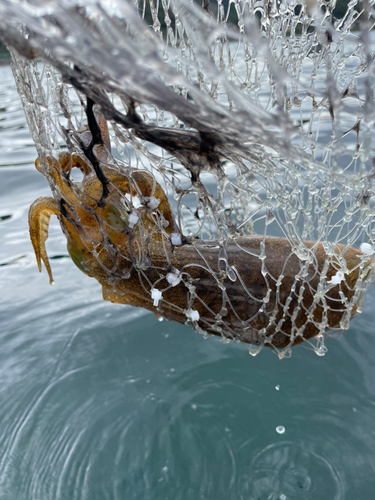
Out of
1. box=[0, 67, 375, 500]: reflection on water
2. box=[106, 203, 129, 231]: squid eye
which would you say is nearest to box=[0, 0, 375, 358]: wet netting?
box=[106, 203, 129, 231]: squid eye

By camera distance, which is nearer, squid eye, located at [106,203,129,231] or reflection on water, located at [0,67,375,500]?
squid eye, located at [106,203,129,231]

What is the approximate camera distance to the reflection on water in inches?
88.8

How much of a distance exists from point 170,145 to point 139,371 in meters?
1.96

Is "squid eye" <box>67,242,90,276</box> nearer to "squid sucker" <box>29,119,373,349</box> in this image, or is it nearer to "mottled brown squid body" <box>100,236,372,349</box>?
"squid sucker" <box>29,119,373,349</box>

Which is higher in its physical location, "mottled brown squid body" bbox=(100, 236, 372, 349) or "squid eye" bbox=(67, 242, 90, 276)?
"squid eye" bbox=(67, 242, 90, 276)

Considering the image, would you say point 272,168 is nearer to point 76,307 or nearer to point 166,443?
point 166,443

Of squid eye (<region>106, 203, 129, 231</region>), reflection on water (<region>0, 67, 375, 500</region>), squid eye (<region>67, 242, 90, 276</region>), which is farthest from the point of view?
reflection on water (<region>0, 67, 375, 500</region>)

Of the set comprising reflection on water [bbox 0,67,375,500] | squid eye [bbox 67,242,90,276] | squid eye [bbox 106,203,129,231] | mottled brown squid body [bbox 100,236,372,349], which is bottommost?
reflection on water [bbox 0,67,375,500]

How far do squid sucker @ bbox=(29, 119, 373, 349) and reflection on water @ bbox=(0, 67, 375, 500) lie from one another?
2.32 ft

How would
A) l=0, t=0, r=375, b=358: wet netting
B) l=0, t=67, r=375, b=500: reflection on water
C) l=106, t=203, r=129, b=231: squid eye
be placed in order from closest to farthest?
l=0, t=0, r=375, b=358: wet netting, l=106, t=203, r=129, b=231: squid eye, l=0, t=67, r=375, b=500: reflection on water

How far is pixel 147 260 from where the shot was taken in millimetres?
1913

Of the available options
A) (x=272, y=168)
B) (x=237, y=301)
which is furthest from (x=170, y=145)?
(x=237, y=301)

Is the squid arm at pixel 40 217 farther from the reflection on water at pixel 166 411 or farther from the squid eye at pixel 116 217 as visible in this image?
the reflection on water at pixel 166 411

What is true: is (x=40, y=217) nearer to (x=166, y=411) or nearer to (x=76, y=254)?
(x=76, y=254)
